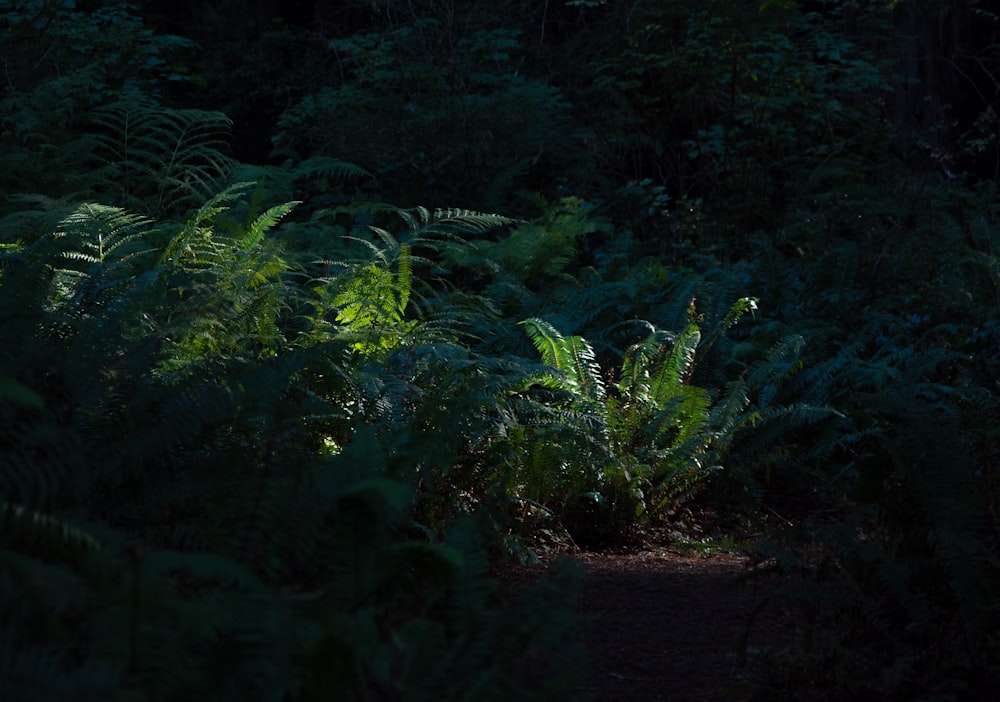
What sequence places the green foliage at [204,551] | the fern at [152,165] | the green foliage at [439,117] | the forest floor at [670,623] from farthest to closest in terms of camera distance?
1. the green foliage at [439,117]
2. the fern at [152,165]
3. the forest floor at [670,623]
4. the green foliage at [204,551]

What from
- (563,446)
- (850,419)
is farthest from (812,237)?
(563,446)

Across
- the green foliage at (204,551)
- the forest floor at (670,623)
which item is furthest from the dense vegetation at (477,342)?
the forest floor at (670,623)

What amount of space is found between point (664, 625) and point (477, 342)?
9.65ft

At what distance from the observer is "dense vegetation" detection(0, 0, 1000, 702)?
1.88 meters

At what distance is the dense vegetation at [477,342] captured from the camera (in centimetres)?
188

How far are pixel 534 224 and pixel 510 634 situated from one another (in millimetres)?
6323

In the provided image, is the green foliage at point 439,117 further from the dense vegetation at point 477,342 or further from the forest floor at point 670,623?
the forest floor at point 670,623

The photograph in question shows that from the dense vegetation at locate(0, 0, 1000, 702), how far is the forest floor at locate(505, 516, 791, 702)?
0.57 ft

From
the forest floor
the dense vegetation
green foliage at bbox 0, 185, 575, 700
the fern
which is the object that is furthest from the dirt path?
the fern

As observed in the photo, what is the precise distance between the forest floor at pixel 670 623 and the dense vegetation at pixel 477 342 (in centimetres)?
17

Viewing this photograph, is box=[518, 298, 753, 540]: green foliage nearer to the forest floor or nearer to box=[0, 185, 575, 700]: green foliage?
the forest floor

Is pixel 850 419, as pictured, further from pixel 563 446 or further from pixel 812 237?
pixel 812 237

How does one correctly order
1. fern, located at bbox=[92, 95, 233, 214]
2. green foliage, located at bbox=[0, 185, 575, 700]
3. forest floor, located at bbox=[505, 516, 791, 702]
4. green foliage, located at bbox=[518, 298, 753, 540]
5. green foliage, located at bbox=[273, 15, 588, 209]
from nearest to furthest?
1. green foliage, located at bbox=[0, 185, 575, 700]
2. forest floor, located at bbox=[505, 516, 791, 702]
3. green foliage, located at bbox=[518, 298, 753, 540]
4. fern, located at bbox=[92, 95, 233, 214]
5. green foliage, located at bbox=[273, 15, 588, 209]

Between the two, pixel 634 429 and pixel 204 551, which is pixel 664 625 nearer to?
pixel 634 429
